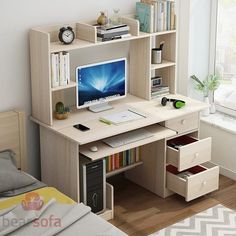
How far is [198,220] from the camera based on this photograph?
4164 mm

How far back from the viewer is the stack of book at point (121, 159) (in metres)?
4.42

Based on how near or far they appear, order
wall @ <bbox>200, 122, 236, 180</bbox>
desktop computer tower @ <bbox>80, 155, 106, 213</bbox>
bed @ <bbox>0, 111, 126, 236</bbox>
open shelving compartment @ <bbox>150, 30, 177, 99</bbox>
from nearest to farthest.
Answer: bed @ <bbox>0, 111, 126, 236</bbox>, desktop computer tower @ <bbox>80, 155, 106, 213</bbox>, open shelving compartment @ <bbox>150, 30, 177, 99</bbox>, wall @ <bbox>200, 122, 236, 180</bbox>

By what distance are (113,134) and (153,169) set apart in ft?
2.48

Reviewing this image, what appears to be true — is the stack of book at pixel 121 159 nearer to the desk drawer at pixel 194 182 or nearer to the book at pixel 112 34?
the desk drawer at pixel 194 182

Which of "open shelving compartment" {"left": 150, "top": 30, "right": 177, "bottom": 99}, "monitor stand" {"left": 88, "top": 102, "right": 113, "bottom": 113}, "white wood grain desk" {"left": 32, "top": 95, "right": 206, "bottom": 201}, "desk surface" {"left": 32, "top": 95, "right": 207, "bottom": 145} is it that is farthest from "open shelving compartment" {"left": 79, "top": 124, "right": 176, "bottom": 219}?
"open shelving compartment" {"left": 150, "top": 30, "right": 177, "bottom": 99}

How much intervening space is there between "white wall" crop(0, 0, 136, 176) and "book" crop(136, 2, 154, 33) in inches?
13.7

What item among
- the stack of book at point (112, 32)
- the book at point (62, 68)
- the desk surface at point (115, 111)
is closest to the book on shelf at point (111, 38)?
the stack of book at point (112, 32)

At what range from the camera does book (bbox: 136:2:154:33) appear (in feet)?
14.2

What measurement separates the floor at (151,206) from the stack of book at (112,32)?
3.93 feet

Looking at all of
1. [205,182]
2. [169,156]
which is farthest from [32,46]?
[205,182]

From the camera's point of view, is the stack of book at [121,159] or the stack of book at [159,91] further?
the stack of book at [159,91]

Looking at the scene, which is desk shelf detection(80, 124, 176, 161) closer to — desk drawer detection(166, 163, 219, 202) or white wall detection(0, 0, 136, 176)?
desk drawer detection(166, 163, 219, 202)

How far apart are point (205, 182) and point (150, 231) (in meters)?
0.61

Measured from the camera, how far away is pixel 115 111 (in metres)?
4.30
